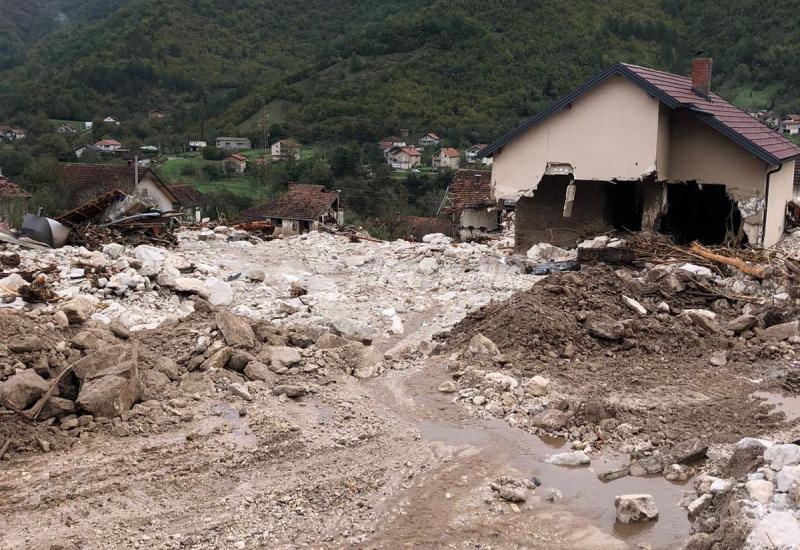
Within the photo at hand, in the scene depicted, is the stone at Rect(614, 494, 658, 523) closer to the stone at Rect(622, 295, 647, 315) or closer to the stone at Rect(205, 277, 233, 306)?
the stone at Rect(622, 295, 647, 315)

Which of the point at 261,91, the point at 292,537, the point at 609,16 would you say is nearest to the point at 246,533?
the point at 292,537

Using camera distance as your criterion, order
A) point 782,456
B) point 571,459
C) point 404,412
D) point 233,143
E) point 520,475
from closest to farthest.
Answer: point 782,456, point 520,475, point 571,459, point 404,412, point 233,143

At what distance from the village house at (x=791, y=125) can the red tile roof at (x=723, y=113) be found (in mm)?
30604

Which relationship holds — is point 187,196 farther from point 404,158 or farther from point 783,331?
point 783,331

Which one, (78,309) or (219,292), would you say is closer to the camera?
(78,309)

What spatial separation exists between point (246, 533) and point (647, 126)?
11.4m

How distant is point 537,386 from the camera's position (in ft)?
27.0

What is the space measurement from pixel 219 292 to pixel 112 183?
1867 cm

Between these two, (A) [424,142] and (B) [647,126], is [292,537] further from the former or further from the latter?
(A) [424,142]

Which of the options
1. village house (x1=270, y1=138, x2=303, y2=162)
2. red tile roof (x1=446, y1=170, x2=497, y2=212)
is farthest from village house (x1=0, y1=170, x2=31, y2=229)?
village house (x1=270, y1=138, x2=303, y2=162)

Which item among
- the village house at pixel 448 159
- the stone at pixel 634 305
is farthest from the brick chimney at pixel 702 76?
the village house at pixel 448 159

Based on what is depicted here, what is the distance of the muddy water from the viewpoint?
5.50 metres

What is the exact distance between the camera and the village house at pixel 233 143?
184 ft

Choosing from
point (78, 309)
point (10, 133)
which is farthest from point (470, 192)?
point (10, 133)
